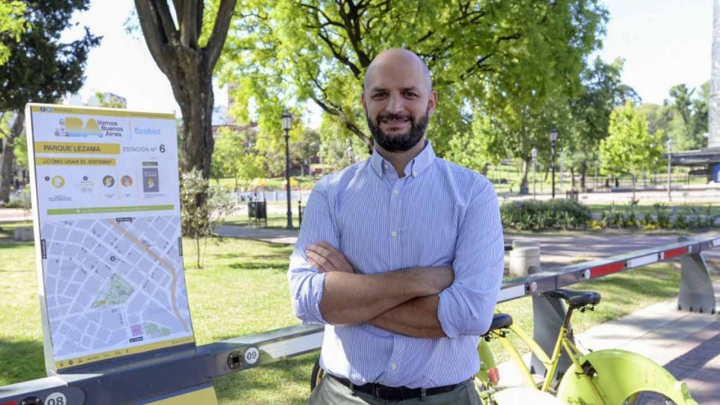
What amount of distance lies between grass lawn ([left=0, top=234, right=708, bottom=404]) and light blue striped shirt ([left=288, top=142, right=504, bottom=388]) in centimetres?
289

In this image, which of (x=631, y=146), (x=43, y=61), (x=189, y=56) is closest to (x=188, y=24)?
(x=189, y=56)

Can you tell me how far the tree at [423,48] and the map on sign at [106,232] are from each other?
505 inches

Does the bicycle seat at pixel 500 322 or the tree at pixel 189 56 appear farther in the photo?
the tree at pixel 189 56

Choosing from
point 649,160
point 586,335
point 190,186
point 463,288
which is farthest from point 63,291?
point 649,160

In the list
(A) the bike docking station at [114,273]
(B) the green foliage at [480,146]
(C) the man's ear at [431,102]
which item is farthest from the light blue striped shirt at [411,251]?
(B) the green foliage at [480,146]

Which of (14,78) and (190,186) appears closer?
(190,186)

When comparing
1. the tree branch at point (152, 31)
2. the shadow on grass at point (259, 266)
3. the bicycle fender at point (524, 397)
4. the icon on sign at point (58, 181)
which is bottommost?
the shadow on grass at point (259, 266)

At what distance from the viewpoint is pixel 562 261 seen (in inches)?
Answer: 472

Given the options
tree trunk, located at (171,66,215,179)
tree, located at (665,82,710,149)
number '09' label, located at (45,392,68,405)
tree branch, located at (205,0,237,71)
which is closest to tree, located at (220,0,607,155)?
tree branch, located at (205,0,237,71)

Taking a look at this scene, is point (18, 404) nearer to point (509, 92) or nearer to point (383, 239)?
point (383, 239)

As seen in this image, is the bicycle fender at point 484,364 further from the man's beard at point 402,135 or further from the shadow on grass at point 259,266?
the shadow on grass at point 259,266

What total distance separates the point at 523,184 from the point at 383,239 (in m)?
55.0

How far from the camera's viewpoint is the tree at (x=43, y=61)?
93.0 feet

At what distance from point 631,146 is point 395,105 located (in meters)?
47.1
